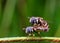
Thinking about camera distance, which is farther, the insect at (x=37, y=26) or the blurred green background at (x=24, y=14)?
the blurred green background at (x=24, y=14)

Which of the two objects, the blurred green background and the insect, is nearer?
the insect

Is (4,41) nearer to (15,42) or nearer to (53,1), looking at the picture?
(15,42)

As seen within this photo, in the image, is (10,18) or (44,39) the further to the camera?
(10,18)

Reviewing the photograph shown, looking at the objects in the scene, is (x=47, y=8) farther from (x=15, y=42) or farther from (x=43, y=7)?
(x=15, y=42)

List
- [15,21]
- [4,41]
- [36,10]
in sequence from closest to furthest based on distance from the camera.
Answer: [4,41]
[15,21]
[36,10]

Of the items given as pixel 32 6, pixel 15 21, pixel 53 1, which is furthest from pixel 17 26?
pixel 53 1

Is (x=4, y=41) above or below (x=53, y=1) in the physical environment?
below

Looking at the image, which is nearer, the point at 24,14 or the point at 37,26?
the point at 37,26

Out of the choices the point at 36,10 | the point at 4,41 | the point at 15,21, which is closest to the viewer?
the point at 4,41
